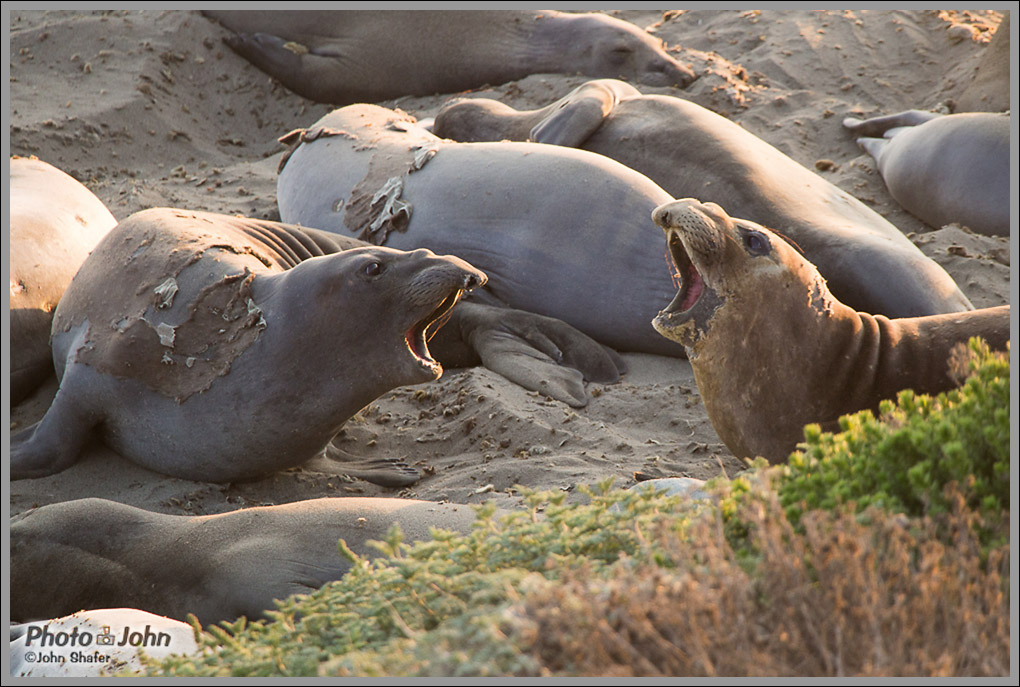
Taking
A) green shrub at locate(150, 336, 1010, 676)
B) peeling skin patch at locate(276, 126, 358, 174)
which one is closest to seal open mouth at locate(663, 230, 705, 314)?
green shrub at locate(150, 336, 1010, 676)

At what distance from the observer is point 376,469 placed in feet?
13.4

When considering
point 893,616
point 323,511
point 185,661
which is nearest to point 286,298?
point 323,511

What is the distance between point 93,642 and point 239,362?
4.51ft

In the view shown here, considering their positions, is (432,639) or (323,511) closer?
(432,639)

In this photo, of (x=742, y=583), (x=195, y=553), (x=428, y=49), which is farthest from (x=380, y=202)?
(x=742, y=583)

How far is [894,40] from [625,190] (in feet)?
15.0

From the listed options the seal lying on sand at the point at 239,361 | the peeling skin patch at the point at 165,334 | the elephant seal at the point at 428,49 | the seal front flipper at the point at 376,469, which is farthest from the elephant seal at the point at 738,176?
the peeling skin patch at the point at 165,334

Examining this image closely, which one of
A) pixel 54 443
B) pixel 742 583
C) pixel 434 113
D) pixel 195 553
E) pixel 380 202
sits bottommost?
pixel 54 443

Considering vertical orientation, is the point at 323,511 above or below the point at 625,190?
below

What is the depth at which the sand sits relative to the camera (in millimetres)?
3980

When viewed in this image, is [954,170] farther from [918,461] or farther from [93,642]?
[93,642]

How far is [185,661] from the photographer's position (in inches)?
82.0

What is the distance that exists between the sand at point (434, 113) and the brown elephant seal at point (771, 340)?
1.44 ft

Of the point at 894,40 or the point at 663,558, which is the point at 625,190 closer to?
the point at 663,558
